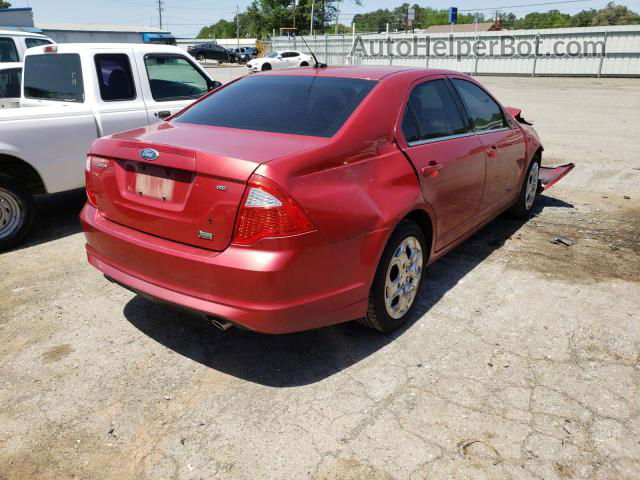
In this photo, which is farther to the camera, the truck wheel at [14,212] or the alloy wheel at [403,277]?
the truck wheel at [14,212]

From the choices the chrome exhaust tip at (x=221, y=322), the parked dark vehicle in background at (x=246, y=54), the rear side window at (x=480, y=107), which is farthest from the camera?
the parked dark vehicle in background at (x=246, y=54)

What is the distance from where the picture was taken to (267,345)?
351 cm

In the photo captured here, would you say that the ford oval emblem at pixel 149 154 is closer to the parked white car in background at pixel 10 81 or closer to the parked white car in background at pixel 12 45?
the parked white car in background at pixel 10 81

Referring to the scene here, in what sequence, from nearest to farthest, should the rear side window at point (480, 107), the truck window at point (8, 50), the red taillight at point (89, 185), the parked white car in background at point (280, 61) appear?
the red taillight at point (89, 185) → the rear side window at point (480, 107) → the truck window at point (8, 50) → the parked white car in background at point (280, 61)

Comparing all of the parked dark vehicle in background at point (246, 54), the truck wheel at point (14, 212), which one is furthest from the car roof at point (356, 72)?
the parked dark vehicle in background at point (246, 54)

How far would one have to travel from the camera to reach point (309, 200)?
2758 mm

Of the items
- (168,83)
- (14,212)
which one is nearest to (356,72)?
(168,83)

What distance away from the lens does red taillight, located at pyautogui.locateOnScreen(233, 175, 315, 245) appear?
266 cm

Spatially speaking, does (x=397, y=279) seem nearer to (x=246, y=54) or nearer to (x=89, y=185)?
(x=89, y=185)

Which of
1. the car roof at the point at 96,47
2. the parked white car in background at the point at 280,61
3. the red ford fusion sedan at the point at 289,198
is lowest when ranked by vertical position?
the red ford fusion sedan at the point at 289,198

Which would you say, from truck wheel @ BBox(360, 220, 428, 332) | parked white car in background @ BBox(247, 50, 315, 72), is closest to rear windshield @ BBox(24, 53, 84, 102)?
truck wheel @ BBox(360, 220, 428, 332)

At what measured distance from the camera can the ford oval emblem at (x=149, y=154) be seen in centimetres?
298

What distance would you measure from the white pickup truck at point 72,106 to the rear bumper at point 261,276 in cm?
248

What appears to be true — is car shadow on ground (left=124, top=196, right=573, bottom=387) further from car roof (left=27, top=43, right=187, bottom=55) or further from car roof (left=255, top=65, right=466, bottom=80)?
car roof (left=27, top=43, right=187, bottom=55)
